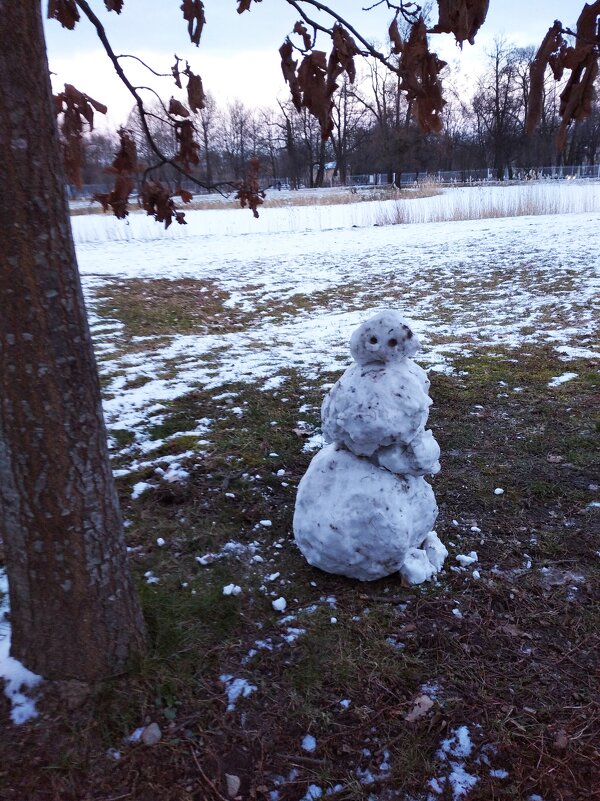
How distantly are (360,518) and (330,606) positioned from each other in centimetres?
42

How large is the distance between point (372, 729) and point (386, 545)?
75 cm

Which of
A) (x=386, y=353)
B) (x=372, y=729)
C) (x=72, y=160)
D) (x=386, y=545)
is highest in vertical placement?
(x=72, y=160)

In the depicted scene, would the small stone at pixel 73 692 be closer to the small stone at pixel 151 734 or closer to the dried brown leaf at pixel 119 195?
the small stone at pixel 151 734

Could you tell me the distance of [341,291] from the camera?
9406 mm

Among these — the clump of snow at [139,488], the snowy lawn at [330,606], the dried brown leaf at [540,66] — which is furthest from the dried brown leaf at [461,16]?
the clump of snow at [139,488]

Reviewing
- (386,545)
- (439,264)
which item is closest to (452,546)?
(386,545)

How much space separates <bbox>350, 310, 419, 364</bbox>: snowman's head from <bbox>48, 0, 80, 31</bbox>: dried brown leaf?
1704 millimetres

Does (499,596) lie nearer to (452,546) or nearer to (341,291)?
(452,546)

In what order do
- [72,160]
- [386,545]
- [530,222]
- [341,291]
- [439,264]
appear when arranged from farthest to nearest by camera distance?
[530,222]
[439,264]
[341,291]
[386,545]
[72,160]

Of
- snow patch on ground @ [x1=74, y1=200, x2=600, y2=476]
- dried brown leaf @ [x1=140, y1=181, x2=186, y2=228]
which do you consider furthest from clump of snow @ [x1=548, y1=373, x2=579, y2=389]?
dried brown leaf @ [x1=140, y1=181, x2=186, y2=228]

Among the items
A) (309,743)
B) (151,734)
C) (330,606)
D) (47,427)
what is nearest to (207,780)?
(151,734)

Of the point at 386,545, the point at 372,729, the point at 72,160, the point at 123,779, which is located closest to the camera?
the point at 123,779

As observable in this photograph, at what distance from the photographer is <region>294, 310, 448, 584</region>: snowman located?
2.43 metres

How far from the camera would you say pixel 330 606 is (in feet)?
8.20
